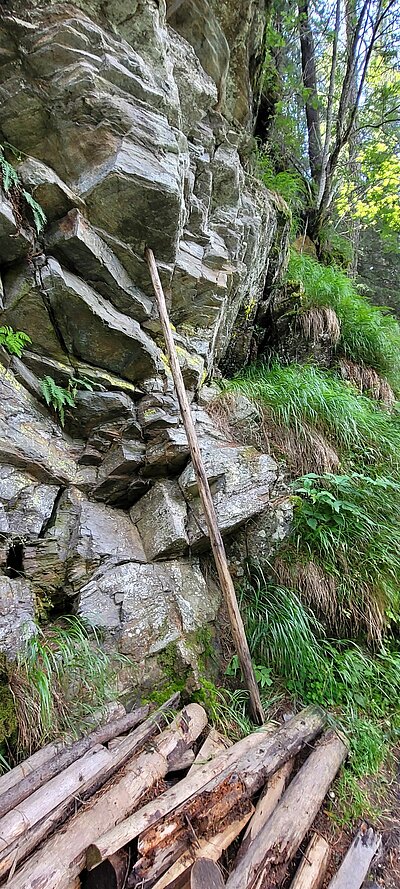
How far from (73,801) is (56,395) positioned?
2.41 meters

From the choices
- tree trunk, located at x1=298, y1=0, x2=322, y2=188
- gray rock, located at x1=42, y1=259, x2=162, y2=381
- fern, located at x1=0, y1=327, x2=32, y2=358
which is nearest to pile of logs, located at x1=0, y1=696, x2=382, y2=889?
fern, located at x1=0, y1=327, x2=32, y2=358

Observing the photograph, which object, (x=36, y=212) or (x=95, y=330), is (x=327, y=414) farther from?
(x=36, y=212)

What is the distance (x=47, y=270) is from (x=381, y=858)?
4.26 metres

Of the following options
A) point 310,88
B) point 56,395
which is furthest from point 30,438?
point 310,88

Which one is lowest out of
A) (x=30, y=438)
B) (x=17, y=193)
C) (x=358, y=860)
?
(x=358, y=860)

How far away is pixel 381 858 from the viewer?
2.35m

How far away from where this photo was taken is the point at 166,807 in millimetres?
1967

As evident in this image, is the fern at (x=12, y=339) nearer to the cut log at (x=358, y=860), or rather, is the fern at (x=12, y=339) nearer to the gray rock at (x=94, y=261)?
the gray rock at (x=94, y=261)

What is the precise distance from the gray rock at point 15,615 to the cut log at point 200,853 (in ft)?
4.21

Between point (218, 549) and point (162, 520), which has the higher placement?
point (162, 520)

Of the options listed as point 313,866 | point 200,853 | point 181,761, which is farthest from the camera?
point 181,761

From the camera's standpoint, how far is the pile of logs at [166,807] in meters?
1.71

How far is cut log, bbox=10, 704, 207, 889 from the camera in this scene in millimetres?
1638

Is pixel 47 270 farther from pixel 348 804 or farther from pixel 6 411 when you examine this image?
pixel 348 804
